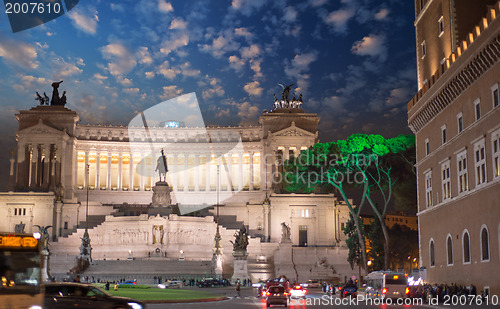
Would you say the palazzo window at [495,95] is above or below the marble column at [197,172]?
below

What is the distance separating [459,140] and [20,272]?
33.4 m

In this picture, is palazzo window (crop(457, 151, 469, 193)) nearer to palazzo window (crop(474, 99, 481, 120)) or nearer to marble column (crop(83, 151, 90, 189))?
palazzo window (crop(474, 99, 481, 120))

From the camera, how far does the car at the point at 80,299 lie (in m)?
26.5

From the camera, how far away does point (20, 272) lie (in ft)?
70.2

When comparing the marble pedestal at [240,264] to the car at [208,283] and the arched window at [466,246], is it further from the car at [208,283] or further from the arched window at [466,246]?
the arched window at [466,246]

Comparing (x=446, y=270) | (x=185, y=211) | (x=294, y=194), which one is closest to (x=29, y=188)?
(x=185, y=211)

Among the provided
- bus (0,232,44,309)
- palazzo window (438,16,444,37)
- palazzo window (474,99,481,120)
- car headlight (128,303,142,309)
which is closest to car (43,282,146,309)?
car headlight (128,303,142,309)

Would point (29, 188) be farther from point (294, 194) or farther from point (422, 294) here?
point (422, 294)

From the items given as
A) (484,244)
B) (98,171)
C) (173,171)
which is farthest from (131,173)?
(484,244)

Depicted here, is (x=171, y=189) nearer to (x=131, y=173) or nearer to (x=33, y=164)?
(x=131, y=173)

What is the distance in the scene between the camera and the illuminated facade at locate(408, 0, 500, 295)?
131 feet

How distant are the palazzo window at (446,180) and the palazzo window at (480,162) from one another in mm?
6224

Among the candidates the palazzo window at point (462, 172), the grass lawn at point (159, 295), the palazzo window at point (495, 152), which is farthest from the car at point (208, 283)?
the palazzo window at point (495, 152)

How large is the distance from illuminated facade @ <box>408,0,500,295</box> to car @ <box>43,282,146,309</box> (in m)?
22.4
